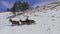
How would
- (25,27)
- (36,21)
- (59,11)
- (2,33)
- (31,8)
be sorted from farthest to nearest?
(31,8)
(59,11)
(36,21)
(25,27)
(2,33)

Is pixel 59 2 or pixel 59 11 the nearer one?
pixel 59 11

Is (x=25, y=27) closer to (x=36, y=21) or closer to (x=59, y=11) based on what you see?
(x=36, y=21)

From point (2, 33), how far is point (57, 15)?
13.0 ft

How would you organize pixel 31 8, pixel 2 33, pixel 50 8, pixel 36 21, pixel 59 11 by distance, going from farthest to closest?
pixel 31 8 → pixel 50 8 → pixel 59 11 → pixel 36 21 → pixel 2 33

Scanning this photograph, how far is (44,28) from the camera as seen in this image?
8.27m

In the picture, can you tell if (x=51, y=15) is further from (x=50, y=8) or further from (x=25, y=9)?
(x=25, y=9)

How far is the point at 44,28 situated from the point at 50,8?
4630mm

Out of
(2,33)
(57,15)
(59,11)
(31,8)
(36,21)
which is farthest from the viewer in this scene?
(31,8)

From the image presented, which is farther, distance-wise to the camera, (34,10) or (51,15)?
(34,10)

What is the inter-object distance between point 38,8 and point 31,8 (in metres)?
0.49

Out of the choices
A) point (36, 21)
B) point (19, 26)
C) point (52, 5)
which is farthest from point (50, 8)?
point (19, 26)

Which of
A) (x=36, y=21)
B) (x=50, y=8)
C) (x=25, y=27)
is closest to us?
(x=25, y=27)

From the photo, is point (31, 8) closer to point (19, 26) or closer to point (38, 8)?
point (38, 8)

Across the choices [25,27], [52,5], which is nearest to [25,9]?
[52,5]
